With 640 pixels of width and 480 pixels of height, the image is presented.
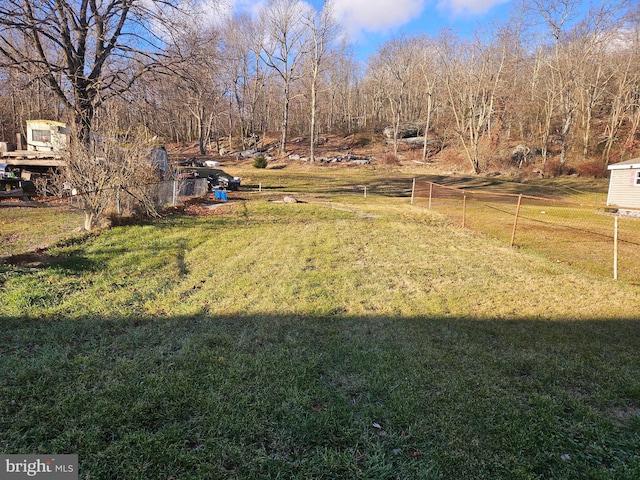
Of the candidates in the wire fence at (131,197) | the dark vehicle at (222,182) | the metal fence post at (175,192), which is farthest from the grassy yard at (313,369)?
the dark vehicle at (222,182)

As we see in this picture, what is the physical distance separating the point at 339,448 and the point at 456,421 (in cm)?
88

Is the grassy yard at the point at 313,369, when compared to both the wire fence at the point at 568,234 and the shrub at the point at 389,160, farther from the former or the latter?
the shrub at the point at 389,160

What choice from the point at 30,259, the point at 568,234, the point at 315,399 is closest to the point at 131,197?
the point at 30,259

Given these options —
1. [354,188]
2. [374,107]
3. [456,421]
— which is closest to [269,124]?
[374,107]

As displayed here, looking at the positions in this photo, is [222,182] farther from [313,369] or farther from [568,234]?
[313,369]

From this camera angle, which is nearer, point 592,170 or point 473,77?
point 592,170

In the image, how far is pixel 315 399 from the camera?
2.77m

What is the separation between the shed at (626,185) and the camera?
64.1 feet

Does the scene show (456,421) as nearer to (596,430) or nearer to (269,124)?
(596,430)

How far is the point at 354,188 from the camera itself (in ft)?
83.4

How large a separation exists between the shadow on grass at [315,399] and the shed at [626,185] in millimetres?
20979

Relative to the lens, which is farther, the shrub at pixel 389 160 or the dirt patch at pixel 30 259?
the shrub at pixel 389 160

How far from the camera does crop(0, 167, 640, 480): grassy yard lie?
2.21 m

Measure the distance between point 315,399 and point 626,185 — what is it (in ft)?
81.1
